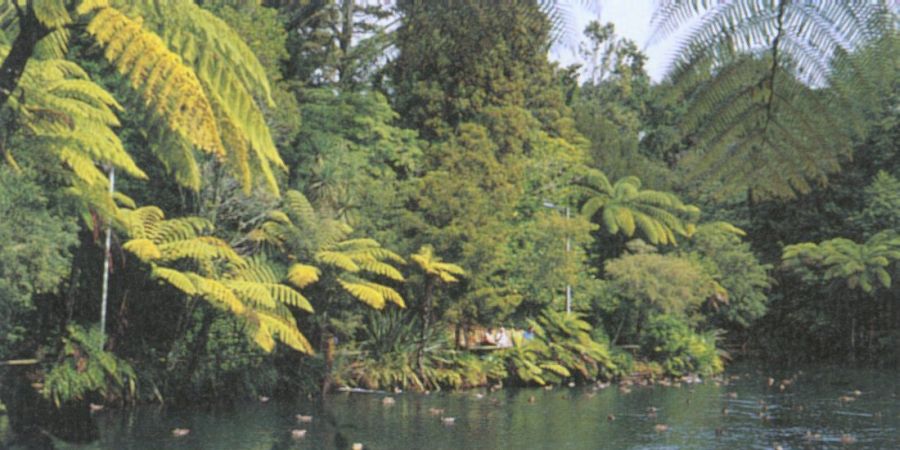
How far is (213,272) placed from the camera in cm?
1235

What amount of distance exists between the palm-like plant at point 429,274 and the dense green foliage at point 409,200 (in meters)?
0.05

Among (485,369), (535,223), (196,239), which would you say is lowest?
(485,369)

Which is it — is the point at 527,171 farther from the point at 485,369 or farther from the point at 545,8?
the point at 545,8

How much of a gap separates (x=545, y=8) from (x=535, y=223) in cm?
1712

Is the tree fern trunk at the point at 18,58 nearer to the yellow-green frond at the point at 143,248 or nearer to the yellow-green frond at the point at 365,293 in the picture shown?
the yellow-green frond at the point at 143,248

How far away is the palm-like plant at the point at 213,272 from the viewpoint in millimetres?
11555

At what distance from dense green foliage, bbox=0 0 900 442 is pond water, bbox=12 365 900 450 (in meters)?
1.12

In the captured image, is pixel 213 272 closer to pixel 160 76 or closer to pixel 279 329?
pixel 279 329

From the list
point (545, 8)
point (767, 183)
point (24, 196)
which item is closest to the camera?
point (545, 8)

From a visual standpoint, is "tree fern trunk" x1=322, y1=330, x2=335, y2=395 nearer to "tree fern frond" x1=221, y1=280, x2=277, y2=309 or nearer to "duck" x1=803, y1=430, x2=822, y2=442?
"tree fern frond" x1=221, y1=280, x2=277, y2=309

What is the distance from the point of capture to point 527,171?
1845 cm

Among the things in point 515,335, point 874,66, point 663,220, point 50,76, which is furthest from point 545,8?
point 663,220

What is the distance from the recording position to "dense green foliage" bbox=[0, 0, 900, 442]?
2.91 ft

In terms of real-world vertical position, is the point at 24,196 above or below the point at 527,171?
below
